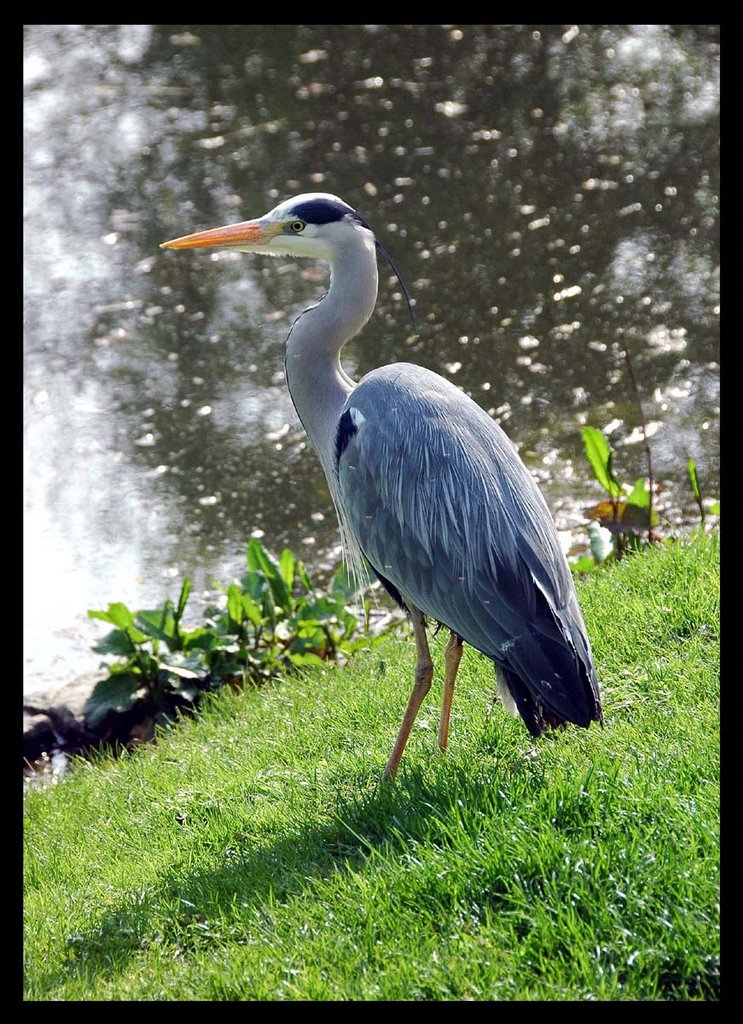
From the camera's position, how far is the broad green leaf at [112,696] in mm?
5652

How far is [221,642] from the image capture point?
19.0ft

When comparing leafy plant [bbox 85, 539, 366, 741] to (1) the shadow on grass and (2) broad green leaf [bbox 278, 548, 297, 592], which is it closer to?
(2) broad green leaf [bbox 278, 548, 297, 592]

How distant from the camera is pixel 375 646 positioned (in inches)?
228

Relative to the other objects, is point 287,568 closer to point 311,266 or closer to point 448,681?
point 448,681

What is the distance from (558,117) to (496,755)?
8635 mm

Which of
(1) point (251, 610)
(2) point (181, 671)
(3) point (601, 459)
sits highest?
(3) point (601, 459)

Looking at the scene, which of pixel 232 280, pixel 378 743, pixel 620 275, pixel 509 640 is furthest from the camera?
pixel 232 280

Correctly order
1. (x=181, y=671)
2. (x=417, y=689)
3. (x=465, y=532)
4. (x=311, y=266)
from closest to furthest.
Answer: (x=465, y=532) < (x=417, y=689) < (x=181, y=671) < (x=311, y=266)

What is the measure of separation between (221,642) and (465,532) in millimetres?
2041

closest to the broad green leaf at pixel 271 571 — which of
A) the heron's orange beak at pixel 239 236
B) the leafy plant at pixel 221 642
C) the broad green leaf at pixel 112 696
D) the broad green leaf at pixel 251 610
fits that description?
the leafy plant at pixel 221 642

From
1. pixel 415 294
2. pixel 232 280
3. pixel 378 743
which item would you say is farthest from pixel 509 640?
pixel 232 280

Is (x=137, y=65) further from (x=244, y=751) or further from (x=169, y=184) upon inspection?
(x=244, y=751)

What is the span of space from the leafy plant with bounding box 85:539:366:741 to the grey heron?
118cm

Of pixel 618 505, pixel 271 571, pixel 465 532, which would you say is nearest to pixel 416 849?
pixel 465 532
